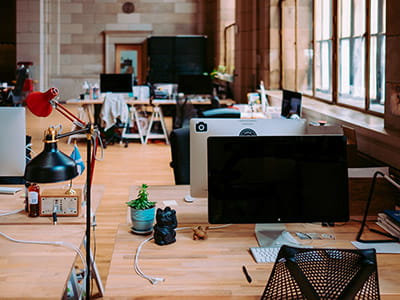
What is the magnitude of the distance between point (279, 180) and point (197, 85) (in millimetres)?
8558

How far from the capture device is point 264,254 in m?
2.28

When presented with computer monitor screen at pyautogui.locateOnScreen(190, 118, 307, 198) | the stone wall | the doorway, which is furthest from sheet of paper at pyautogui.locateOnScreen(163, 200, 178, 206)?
the doorway

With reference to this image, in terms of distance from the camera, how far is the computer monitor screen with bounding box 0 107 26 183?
2895 millimetres

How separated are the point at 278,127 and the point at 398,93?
51.4 inches

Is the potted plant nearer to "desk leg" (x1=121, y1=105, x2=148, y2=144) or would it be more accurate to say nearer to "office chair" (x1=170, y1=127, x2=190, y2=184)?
"office chair" (x1=170, y1=127, x2=190, y2=184)

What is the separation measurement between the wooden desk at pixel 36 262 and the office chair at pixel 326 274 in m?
0.77

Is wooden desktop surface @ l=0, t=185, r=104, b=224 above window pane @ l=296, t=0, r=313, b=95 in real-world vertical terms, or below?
below

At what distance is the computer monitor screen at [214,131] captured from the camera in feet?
8.94

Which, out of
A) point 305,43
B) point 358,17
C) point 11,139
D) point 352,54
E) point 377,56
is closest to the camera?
point 11,139

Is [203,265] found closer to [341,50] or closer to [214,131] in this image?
[214,131]

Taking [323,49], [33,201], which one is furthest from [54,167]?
[323,49]

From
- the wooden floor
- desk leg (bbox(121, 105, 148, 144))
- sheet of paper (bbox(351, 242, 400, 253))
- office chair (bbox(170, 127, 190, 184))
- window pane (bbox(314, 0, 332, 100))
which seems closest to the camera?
sheet of paper (bbox(351, 242, 400, 253))

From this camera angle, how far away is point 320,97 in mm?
7055

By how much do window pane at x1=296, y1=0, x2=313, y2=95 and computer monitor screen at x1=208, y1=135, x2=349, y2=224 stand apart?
19.1 feet
